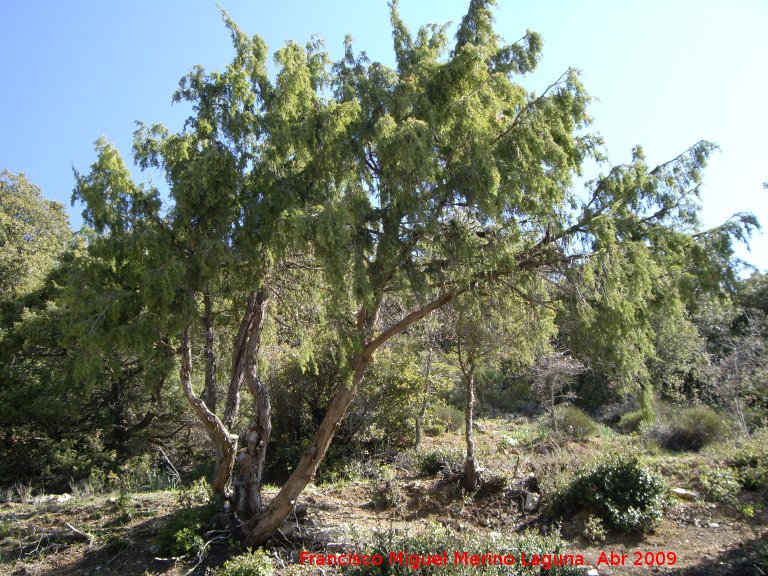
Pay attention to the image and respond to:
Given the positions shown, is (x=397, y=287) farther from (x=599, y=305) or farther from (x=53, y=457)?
(x=53, y=457)

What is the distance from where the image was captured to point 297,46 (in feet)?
22.4

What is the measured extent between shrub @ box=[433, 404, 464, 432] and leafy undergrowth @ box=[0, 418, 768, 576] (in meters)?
4.16

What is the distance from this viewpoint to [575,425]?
1361 centimetres

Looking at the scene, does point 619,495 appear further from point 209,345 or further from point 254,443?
point 209,345

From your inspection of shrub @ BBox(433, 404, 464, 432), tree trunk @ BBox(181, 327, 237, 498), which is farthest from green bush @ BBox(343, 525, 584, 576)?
shrub @ BBox(433, 404, 464, 432)

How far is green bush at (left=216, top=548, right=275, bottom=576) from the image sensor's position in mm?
5609

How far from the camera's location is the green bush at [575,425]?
42.9ft

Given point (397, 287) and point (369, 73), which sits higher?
point (369, 73)

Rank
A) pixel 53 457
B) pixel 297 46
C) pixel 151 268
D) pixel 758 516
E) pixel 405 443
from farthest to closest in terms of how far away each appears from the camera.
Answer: pixel 405 443 < pixel 53 457 < pixel 758 516 < pixel 297 46 < pixel 151 268

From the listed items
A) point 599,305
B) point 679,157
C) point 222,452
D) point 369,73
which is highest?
point 369,73

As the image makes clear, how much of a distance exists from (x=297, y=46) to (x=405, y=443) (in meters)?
9.13

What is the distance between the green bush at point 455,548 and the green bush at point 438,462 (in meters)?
4.24

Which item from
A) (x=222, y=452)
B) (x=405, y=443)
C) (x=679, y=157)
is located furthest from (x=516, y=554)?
(x=405, y=443)

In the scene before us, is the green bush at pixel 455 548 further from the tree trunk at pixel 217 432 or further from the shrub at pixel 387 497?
the shrub at pixel 387 497
